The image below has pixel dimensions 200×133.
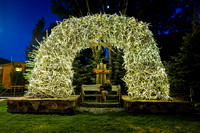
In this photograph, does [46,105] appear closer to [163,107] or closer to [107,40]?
[107,40]

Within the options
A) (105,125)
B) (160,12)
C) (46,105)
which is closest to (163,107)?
(105,125)

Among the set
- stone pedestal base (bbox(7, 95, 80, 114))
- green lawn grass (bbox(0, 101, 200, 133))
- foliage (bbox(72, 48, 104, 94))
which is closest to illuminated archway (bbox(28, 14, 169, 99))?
stone pedestal base (bbox(7, 95, 80, 114))

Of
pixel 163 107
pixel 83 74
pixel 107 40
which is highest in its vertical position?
pixel 107 40

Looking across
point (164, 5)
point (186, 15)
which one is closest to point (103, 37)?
point (164, 5)

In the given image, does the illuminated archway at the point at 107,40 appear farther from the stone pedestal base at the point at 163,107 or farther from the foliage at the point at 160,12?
the foliage at the point at 160,12

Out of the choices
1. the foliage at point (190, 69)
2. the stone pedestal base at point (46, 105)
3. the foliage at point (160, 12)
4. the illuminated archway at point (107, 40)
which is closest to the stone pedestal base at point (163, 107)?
the illuminated archway at point (107, 40)

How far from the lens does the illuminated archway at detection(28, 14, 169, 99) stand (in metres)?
4.57

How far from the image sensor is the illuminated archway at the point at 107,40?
4.57 metres

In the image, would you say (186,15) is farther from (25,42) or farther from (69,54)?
(25,42)

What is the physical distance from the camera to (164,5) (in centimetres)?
1234

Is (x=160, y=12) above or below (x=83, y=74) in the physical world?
above

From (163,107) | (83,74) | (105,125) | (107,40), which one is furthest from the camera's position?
(83,74)

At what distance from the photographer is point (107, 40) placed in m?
5.39

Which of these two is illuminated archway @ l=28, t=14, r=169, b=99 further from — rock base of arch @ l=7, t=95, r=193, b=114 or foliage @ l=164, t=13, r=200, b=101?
foliage @ l=164, t=13, r=200, b=101
